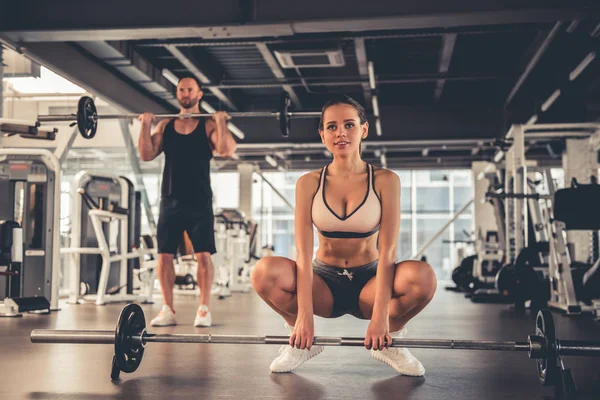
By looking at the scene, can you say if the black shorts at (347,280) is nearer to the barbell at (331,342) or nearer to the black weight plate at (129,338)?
the barbell at (331,342)

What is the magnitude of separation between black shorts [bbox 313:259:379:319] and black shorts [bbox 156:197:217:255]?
1.42m

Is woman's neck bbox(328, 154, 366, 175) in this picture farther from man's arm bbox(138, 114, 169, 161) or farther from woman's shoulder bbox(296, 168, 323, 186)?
man's arm bbox(138, 114, 169, 161)

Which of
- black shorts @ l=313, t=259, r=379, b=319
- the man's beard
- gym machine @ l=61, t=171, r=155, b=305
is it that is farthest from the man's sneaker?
gym machine @ l=61, t=171, r=155, b=305

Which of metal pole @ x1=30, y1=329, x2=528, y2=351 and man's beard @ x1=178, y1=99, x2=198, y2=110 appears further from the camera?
man's beard @ x1=178, y1=99, x2=198, y2=110

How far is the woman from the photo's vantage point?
1.83 meters

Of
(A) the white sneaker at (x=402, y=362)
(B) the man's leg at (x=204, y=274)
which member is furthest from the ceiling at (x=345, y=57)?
(A) the white sneaker at (x=402, y=362)

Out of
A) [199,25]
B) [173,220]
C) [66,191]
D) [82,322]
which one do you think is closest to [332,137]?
[173,220]

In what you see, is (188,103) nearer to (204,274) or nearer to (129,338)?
(204,274)

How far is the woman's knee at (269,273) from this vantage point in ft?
6.14

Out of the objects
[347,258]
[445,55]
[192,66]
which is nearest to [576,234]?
[445,55]

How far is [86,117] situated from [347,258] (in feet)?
7.77

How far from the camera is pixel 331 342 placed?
1746 mm

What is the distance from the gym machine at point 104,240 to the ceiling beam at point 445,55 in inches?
123

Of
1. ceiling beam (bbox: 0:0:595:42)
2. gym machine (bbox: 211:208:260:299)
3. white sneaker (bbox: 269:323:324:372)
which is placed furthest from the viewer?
gym machine (bbox: 211:208:260:299)
